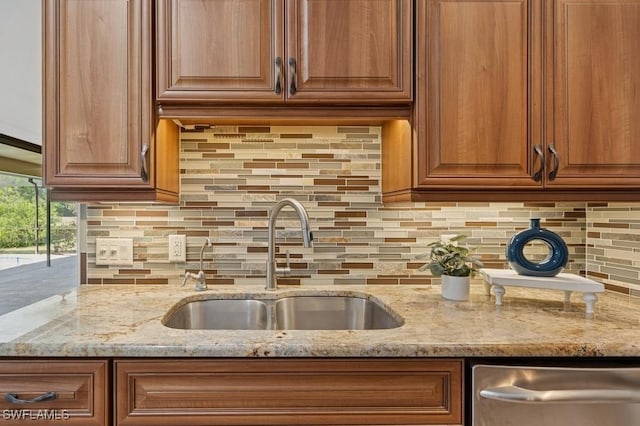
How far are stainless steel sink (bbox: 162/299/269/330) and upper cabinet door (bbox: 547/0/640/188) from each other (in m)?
1.12

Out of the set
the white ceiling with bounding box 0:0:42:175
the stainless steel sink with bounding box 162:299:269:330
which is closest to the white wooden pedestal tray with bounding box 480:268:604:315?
the stainless steel sink with bounding box 162:299:269:330

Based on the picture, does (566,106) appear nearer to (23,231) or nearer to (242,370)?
(242,370)

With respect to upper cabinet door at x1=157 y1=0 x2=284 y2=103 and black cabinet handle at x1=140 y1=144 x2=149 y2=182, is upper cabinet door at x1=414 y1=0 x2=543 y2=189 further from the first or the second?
black cabinet handle at x1=140 y1=144 x2=149 y2=182

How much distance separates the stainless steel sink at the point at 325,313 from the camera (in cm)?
154

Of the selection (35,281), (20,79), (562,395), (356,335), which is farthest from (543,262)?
(20,79)

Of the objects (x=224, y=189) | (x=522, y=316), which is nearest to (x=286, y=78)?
(x=224, y=189)

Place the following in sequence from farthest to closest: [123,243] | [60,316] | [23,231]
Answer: [123,243]
[23,231]
[60,316]

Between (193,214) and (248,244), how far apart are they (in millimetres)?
257

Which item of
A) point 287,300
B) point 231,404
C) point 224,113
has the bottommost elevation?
point 231,404

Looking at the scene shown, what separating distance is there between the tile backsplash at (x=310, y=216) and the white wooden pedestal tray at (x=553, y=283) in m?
0.33

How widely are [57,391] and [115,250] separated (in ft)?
→ 2.39

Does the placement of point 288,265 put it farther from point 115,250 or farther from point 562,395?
point 562,395

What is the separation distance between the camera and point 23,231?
1.52m

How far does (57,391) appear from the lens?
1.00 meters
